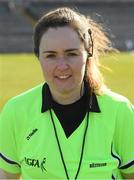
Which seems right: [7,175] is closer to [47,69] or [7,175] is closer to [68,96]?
[68,96]

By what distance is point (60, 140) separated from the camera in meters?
2.89

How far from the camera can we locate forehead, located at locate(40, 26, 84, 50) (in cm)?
277

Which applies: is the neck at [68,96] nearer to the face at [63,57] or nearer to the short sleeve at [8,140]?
the face at [63,57]

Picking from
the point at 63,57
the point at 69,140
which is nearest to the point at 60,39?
the point at 63,57

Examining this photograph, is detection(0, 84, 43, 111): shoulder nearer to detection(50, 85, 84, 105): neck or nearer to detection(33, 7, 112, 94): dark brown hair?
detection(50, 85, 84, 105): neck

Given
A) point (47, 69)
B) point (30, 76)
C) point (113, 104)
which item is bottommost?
point (30, 76)

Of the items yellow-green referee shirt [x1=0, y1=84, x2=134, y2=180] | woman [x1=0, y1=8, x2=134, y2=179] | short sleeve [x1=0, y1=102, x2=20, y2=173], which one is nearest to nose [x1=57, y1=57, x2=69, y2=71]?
woman [x1=0, y1=8, x2=134, y2=179]

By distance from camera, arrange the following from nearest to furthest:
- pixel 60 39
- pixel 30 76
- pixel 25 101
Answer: pixel 60 39 → pixel 25 101 → pixel 30 76

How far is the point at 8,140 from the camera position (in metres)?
3.01

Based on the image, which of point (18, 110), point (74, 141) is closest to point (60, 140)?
point (74, 141)

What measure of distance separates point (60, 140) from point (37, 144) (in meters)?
0.11

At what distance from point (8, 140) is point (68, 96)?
1.20 feet

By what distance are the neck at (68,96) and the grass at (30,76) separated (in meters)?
6.98

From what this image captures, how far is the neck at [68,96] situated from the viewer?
2.92 m
